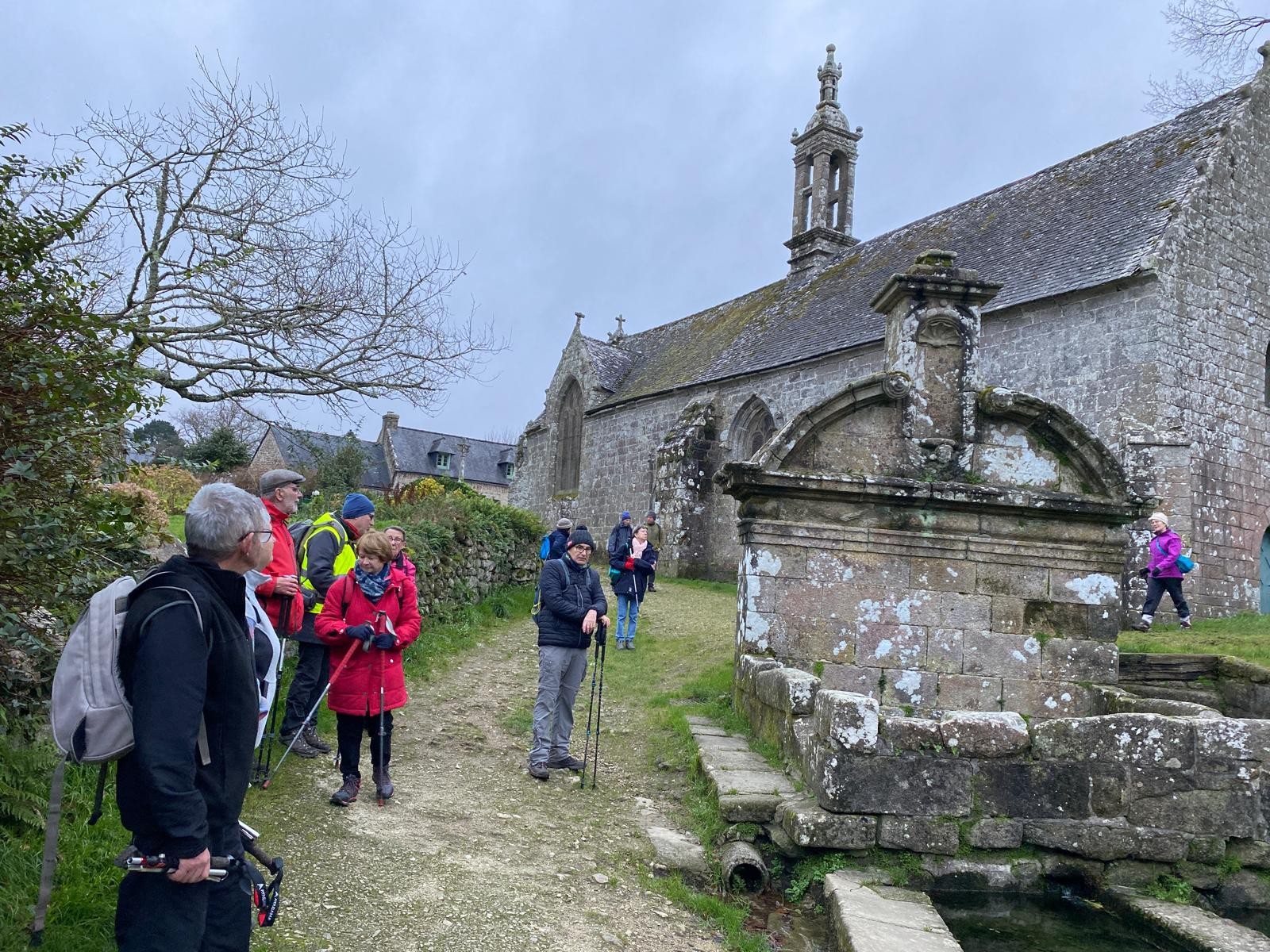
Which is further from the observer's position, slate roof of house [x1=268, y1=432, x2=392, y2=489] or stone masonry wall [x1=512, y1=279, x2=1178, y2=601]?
slate roof of house [x1=268, y1=432, x2=392, y2=489]

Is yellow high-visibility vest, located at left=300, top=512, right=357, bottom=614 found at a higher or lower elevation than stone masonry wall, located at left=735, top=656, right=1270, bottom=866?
higher

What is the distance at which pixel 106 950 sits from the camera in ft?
10.1

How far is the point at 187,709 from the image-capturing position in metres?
2.27

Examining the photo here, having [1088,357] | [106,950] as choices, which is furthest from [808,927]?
[1088,357]

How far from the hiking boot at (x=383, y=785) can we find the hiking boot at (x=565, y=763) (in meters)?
1.31

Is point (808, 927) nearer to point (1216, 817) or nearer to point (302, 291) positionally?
point (1216, 817)

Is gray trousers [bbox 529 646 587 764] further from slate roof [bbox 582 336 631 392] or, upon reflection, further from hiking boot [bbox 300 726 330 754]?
slate roof [bbox 582 336 631 392]

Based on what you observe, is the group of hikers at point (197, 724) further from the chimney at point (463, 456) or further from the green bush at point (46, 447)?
the chimney at point (463, 456)

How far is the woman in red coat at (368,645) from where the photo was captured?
517 centimetres

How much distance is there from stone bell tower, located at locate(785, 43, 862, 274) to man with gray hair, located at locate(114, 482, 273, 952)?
2298cm

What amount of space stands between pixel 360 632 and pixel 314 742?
1396 mm

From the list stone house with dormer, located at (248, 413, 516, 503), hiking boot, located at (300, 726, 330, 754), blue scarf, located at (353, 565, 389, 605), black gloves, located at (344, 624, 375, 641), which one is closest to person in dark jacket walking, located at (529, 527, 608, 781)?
blue scarf, located at (353, 565, 389, 605)

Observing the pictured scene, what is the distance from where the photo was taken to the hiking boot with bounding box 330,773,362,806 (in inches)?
197

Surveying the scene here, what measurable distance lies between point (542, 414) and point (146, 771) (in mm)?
28869
